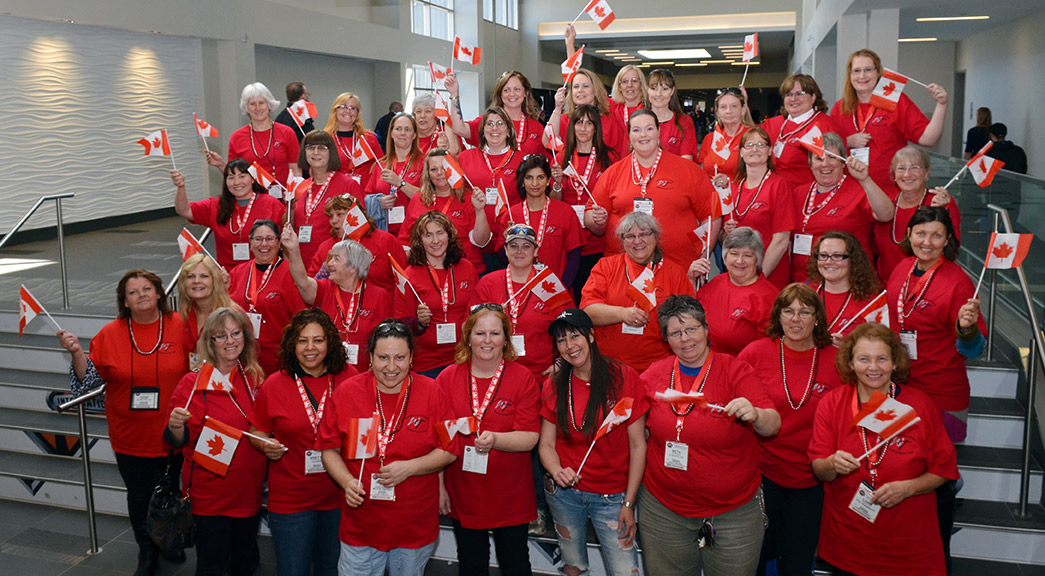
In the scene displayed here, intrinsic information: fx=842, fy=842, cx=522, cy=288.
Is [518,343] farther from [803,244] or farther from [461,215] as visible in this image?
[803,244]

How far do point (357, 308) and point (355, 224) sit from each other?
0.60 metres

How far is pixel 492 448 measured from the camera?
141 inches

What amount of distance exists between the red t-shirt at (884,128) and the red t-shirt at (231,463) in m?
4.09

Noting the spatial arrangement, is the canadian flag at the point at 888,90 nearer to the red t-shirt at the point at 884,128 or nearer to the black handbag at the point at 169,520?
the red t-shirt at the point at 884,128

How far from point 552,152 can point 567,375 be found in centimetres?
301

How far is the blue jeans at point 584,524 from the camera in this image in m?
3.57

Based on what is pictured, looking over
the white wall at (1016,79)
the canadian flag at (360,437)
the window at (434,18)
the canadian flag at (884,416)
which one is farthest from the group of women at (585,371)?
the window at (434,18)

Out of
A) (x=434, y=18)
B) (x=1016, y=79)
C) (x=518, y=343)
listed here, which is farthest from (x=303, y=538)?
(x=434, y=18)

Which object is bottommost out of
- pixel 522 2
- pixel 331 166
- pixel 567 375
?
pixel 567 375

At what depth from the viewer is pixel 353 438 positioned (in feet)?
11.0

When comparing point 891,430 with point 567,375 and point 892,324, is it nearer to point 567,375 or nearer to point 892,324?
point 892,324

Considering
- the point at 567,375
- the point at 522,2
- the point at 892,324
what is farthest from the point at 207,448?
the point at 522,2

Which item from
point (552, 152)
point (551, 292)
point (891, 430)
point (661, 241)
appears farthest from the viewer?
point (552, 152)

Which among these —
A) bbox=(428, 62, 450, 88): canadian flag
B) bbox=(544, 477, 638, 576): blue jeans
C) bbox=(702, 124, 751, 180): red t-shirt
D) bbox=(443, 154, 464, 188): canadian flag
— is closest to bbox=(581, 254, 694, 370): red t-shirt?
bbox=(544, 477, 638, 576): blue jeans
